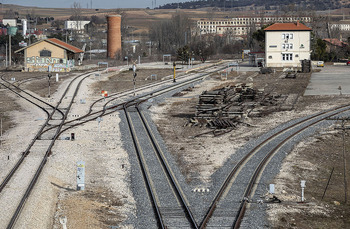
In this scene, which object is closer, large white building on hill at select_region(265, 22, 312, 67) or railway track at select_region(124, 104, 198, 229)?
railway track at select_region(124, 104, 198, 229)

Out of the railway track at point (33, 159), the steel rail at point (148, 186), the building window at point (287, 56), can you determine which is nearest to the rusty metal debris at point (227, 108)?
the steel rail at point (148, 186)

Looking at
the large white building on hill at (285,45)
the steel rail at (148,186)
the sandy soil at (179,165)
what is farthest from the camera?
the large white building on hill at (285,45)

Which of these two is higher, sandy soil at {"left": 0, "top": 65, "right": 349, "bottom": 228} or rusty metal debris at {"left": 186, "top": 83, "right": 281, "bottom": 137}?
rusty metal debris at {"left": 186, "top": 83, "right": 281, "bottom": 137}

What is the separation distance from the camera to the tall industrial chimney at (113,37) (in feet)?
349

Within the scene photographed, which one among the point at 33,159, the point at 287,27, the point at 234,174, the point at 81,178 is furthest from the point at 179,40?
the point at 81,178

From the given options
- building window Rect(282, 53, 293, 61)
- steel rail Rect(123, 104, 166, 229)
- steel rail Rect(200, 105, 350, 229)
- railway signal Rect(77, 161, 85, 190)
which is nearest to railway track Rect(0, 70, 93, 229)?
railway signal Rect(77, 161, 85, 190)

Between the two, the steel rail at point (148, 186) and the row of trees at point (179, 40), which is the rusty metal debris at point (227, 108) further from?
the row of trees at point (179, 40)

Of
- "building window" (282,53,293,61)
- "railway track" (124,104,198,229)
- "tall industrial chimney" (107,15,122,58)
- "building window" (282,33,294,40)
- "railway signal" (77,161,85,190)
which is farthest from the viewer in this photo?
"tall industrial chimney" (107,15,122,58)

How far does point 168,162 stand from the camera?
21.4 metres

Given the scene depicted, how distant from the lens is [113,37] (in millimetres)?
106938

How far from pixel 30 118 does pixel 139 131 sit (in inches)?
325

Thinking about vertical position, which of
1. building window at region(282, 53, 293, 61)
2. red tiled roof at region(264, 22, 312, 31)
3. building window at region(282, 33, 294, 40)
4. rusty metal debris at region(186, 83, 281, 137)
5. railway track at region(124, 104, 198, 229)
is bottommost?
railway track at region(124, 104, 198, 229)

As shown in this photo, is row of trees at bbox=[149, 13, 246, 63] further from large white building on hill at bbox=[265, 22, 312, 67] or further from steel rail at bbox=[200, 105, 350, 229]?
steel rail at bbox=[200, 105, 350, 229]

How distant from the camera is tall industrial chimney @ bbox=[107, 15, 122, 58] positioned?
4187 inches
